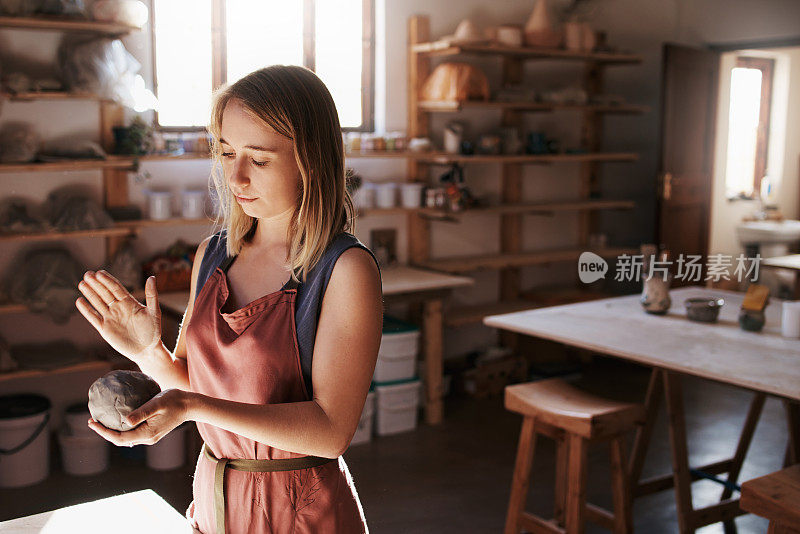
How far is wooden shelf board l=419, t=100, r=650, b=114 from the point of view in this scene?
16.1 ft

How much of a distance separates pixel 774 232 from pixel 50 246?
5779 millimetres

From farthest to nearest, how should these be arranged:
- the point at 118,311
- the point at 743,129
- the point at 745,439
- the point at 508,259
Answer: the point at 743,129 → the point at 508,259 → the point at 745,439 → the point at 118,311

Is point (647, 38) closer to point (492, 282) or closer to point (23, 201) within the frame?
point (492, 282)

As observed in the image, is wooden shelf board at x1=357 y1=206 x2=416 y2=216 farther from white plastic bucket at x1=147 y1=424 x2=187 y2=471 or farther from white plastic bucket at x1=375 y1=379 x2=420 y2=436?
white plastic bucket at x1=147 y1=424 x2=187 y2=471

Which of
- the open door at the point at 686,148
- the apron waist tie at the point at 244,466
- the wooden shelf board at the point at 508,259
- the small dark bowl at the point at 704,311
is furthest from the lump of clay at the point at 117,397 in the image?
the open door at the point at 686,148

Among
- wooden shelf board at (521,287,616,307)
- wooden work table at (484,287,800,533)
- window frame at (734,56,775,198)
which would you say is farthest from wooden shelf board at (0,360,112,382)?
window frame at (734,56,775,198)

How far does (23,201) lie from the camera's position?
3998 mm

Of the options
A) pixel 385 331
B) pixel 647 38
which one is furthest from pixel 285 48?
pixel 647 38

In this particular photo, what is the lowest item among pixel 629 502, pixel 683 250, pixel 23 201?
pixel 629 502

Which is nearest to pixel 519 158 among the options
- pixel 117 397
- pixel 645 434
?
pixel 645 434

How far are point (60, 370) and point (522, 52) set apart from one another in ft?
10.6

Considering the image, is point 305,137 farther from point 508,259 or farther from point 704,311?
point 508,259

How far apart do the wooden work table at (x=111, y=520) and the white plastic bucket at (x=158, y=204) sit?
2.80m

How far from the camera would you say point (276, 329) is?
1312 mm
